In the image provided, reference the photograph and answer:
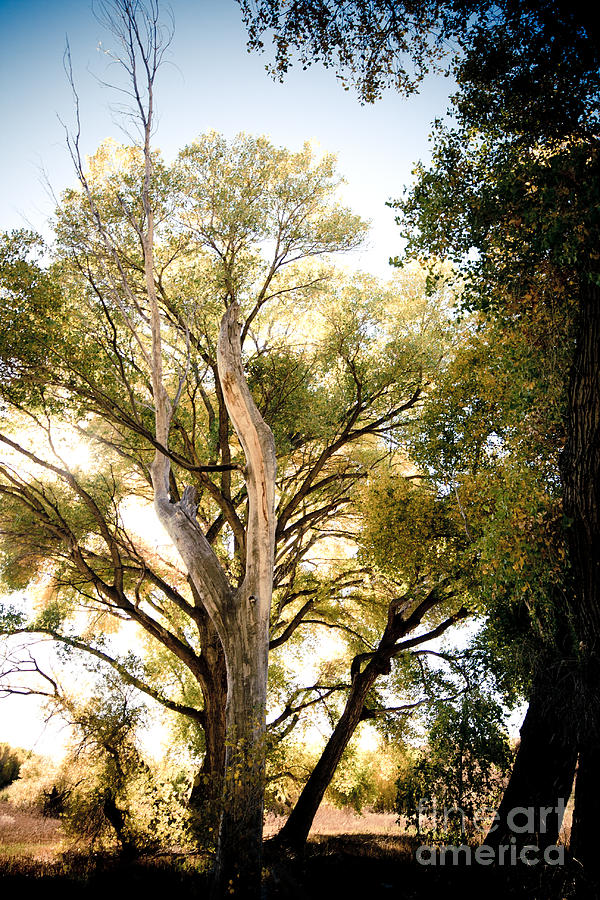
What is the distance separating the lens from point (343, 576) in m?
13.4

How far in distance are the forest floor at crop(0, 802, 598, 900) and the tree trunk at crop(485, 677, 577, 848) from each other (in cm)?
77

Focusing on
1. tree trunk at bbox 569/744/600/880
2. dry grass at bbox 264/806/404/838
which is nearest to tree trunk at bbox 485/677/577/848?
tree trunk at bbox 569/744/600/880

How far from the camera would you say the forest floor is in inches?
257

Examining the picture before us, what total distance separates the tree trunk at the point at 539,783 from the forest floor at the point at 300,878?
2.52ft

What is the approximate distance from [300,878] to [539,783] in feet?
13.2

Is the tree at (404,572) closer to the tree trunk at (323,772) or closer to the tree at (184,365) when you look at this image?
the tree trunk at (323,772)

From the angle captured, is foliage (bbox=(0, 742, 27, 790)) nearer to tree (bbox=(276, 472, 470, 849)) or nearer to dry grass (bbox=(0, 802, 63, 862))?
dry grass (bbox=(0, 802, 63, 862))

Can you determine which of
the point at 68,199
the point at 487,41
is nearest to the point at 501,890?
the point at 487,41

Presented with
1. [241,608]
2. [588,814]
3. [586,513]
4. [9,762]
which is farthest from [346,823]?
[586,513]

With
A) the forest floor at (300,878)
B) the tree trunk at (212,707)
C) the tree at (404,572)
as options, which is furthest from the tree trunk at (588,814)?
the tree trunk at (212,707)

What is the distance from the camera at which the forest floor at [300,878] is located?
652cm

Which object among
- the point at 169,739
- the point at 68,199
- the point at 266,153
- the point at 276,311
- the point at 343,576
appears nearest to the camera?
the point at 68,199

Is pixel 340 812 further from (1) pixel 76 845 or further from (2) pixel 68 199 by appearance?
(2) pixel 68 199

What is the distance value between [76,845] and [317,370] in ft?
33.8
